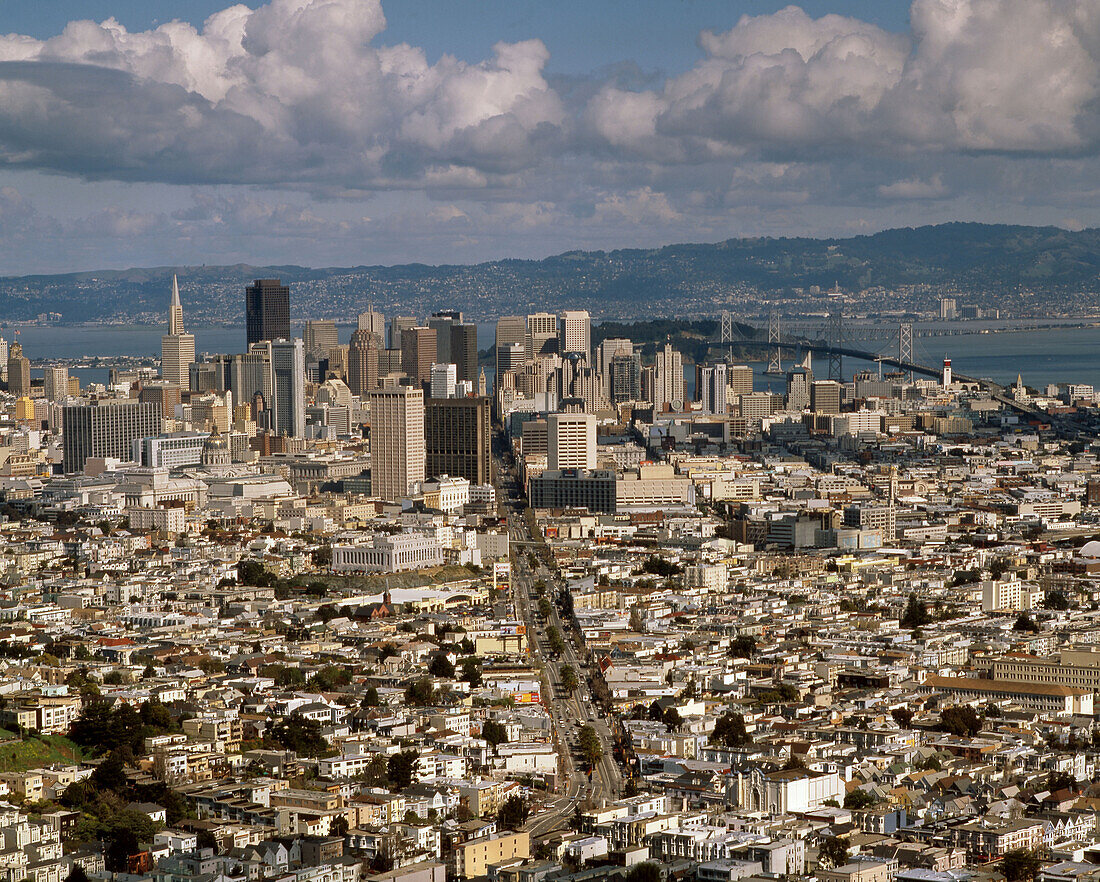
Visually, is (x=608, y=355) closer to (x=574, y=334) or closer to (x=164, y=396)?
(x=574, y=334)

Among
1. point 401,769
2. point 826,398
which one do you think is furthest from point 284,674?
point 826,398

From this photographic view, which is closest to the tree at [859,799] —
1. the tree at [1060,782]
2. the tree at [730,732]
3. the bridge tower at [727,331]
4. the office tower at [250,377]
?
the tree at [1060,782]

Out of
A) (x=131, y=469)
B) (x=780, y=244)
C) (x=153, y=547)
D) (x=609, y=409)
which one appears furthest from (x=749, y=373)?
(x=780, y=244)

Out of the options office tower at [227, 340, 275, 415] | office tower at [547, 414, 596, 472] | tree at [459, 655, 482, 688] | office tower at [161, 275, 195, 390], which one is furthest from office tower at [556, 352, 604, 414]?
tree at [459, 655, 482, 688]

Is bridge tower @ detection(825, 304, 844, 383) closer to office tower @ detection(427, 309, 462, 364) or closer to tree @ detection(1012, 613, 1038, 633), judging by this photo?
office tower @ detection(427, 309, 462, 364)

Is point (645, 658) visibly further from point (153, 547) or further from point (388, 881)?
point (153, 547)
